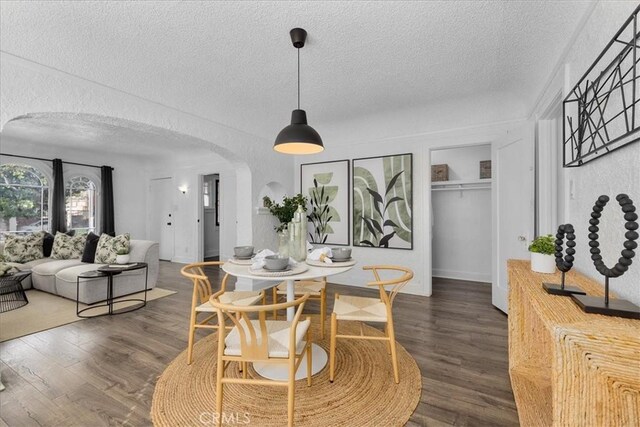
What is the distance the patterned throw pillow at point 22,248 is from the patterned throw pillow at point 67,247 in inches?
8.9

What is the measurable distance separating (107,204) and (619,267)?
8.08 meters

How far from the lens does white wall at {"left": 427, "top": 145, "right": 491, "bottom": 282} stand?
4.82m

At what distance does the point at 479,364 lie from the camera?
2199 mm

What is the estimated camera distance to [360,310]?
213cm

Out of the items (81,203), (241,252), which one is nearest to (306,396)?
(241,252)

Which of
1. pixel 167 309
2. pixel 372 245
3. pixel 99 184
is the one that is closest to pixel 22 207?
pixel 99 184

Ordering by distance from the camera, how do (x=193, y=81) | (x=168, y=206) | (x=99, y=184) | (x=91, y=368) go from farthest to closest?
(x=168, y=206) → (x=99, y=184) → (x=193, y=81) → (x=91, y=368)

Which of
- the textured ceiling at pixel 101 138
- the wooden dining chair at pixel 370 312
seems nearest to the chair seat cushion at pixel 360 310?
the wooden dining chair at pixel 370 312

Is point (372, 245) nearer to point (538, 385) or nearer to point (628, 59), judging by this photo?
point (538, 385)

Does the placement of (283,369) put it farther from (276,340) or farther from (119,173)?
(119,173)

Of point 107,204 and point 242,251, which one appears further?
point 107,204

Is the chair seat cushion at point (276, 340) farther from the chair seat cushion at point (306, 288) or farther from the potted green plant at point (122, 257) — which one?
the potted green plant at point (122, 257)

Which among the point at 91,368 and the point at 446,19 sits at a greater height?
the point at 446,19

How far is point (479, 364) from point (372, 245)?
94.5 inches
